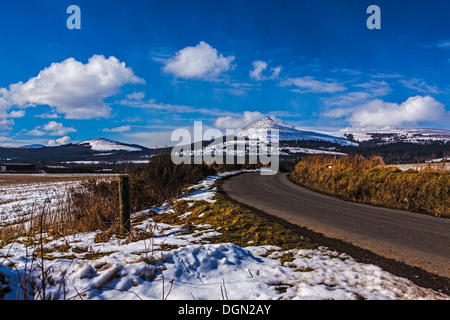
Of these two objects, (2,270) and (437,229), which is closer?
(2,270)

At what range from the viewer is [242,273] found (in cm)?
399

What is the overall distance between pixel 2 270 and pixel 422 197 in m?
11.7

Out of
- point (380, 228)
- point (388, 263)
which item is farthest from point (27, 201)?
point (388, 263)

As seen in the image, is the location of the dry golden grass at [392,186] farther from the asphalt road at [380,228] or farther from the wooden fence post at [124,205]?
the wooden fence post at [124,205]

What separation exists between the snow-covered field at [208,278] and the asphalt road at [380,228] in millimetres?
1144

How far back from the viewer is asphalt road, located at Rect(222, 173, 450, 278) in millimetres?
5043

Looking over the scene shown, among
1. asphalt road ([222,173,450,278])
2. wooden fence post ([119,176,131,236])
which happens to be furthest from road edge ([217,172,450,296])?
wooden fence post ([119,176,131,236])

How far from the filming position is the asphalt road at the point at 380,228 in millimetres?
5043

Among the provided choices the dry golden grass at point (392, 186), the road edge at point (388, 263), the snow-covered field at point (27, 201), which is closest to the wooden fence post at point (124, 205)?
the snow-covered field at point (27, 201)

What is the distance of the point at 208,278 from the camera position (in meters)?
3.82

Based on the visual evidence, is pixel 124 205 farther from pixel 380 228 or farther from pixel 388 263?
pixel 380 228
